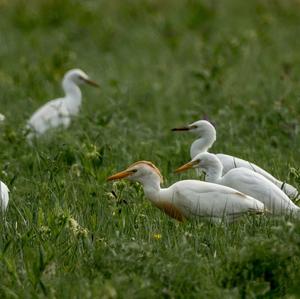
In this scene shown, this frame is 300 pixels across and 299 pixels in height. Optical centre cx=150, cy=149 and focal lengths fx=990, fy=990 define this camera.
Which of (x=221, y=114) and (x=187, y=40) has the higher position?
(x=187, y=40)

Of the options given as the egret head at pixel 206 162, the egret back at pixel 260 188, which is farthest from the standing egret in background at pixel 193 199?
the egret head at pixel 206 162

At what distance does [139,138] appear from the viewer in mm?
8562

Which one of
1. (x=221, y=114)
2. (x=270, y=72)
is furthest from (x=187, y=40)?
(x=221, y=114)

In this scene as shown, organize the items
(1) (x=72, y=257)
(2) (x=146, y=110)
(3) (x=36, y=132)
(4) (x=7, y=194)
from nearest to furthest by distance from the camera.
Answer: (1) (x=72, y=257), (4) (x=7, y=194), (3) (x=36, y=132), (2) (x=146, y=110)

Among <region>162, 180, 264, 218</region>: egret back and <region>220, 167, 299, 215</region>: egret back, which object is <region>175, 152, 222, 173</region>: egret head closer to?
<region>220, 167, 299, 215</region>: egret back

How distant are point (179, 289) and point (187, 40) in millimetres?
9575

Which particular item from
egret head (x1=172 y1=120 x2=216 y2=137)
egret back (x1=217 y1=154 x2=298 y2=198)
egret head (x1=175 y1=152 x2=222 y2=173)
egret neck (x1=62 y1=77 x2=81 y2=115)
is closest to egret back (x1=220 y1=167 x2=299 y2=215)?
egret head (x1=175 y1=152 x2=222 y2=173)

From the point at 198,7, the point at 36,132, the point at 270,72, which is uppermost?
the point at 198,7

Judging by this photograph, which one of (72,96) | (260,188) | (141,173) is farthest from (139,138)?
(260,188)

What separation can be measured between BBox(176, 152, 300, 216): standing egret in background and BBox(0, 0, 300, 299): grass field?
0.17m

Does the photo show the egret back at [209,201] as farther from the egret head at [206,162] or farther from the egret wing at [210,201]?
the egret head at [206,162]

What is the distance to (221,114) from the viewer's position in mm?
9125

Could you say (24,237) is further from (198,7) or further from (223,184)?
(198,7)

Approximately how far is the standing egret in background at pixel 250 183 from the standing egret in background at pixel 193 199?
0.18 m
